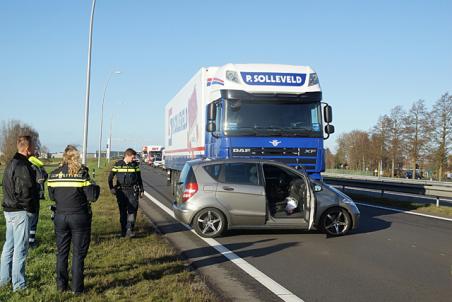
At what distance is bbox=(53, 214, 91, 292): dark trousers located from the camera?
17.9ft

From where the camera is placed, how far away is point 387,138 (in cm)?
5625

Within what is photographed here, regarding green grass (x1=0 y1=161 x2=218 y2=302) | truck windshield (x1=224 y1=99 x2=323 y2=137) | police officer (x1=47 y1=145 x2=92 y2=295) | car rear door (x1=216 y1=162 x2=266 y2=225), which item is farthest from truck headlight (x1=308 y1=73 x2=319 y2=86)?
police officer (x1=47 y1=145 x2=92 y2=295)

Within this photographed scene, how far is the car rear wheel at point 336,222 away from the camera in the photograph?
1014 cm

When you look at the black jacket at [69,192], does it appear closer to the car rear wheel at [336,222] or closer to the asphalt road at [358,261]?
the asphalt road at [358,261]

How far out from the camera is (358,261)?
7.84 metres

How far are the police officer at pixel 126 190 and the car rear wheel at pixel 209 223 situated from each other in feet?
3.92

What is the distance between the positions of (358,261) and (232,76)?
613 centimetres

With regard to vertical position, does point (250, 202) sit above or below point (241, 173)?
below

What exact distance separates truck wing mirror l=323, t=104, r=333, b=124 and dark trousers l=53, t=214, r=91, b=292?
803 cm

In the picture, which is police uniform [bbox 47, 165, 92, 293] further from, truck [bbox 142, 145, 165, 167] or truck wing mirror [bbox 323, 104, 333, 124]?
truck [bbox 142, 145, 165, 167]

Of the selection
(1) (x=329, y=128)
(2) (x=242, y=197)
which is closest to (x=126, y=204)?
(2) (x=242, y=197)

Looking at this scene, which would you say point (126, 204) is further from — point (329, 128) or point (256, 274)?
point (329, 128)

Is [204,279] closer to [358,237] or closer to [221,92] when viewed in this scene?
[358,237]

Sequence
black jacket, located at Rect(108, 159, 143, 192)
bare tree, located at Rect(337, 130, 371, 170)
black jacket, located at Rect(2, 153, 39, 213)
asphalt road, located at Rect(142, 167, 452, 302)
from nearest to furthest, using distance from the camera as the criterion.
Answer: black jacket, located at Rect(2, 153, 39, 213), asphalt road, located at Rect(142, 167, 452, 302), black jacket, located at Rect(108, 159, 143, 192), bare tree, located at Rect(337, 130, 371, 170)
